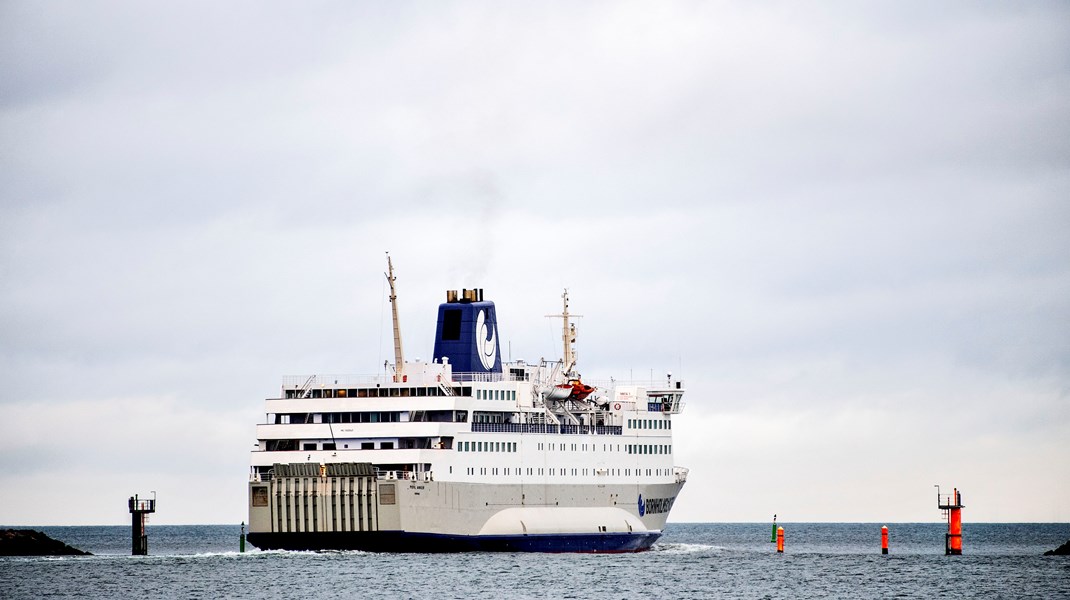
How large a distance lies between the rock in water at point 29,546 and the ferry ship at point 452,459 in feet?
72.1

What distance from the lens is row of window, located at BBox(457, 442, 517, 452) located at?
77.6m

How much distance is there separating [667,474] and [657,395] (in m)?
4.09

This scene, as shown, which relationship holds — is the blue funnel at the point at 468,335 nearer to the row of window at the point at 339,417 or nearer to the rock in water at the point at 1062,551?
the row of window at the point at 339,417

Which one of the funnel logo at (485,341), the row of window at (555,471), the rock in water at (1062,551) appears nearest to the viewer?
the row of window at (555,471)

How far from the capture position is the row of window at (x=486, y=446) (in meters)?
77.6

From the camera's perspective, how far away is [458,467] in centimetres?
7719

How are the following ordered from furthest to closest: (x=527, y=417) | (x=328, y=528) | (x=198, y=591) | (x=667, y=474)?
(x=667, y=474)
(x=527, y=417)
(x=328, y=528)
(x=198, y=591)

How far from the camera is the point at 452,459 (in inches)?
3027

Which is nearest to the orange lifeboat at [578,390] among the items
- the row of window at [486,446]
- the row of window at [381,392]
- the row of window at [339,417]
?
the row of window at [486,446]

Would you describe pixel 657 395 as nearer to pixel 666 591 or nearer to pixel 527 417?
pixel 527 417

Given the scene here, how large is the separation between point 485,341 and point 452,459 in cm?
835

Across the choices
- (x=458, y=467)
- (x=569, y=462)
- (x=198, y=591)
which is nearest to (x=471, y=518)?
(x=458, y=467)

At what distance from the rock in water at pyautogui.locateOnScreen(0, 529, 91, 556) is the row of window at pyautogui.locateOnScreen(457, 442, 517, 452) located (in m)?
26.7

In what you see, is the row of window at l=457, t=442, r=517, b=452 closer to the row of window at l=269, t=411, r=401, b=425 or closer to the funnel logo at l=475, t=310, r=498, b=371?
the row of window at l=269, t=411, r=401, b=425
